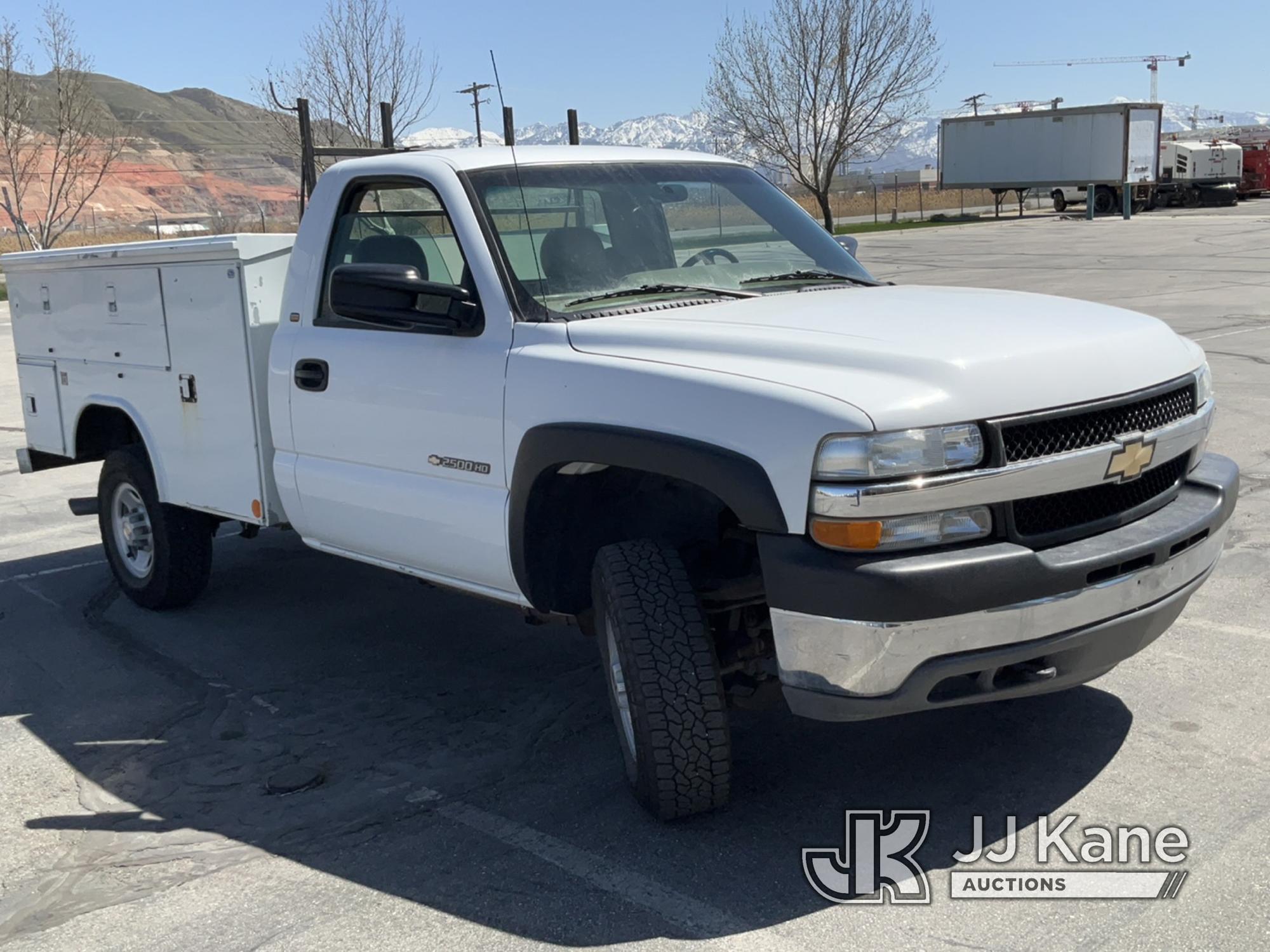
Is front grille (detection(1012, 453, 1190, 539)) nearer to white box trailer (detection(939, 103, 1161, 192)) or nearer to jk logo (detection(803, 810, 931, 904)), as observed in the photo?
jk logo (detection(803, 810, 931, 904))

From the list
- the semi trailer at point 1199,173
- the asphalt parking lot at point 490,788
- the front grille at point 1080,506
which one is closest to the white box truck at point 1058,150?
the semi trailer at point 1199,173

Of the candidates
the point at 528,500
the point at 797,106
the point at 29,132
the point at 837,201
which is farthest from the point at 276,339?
the point at 837,201

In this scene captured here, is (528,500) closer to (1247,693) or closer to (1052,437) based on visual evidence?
(1052,437)

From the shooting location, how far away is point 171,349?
19.1ft

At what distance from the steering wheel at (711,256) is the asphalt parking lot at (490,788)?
1.66 meters

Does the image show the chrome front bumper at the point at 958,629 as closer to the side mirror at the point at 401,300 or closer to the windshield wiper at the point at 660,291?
the windshield wiper at the point at 660,291

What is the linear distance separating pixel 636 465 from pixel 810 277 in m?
1.45

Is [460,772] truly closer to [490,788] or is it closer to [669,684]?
[490,788]

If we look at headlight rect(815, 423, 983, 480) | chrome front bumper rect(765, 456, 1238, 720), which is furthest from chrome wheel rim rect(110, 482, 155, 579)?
headlight rect(815, 423, 983, 480)

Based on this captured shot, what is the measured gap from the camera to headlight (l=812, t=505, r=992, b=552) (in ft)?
10.9

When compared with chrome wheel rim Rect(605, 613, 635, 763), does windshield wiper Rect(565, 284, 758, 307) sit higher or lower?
higher

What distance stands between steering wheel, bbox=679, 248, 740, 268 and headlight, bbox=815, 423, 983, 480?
A: 162cm

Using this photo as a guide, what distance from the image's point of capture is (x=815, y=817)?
12.9ft

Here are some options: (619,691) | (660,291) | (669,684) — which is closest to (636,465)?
(669,684)
